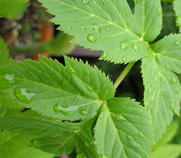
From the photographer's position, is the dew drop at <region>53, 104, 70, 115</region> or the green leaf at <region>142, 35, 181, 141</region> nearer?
the dew drop at <region>53, 104, 70, 115</region>

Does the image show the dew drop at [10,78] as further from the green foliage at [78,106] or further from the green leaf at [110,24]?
the green leaf at [110,24]

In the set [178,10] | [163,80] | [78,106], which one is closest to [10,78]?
[78,106]

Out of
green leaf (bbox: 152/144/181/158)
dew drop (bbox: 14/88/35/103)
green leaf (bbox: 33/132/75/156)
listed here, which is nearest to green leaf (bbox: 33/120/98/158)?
green leaf (bbox: 33/132/75/156)

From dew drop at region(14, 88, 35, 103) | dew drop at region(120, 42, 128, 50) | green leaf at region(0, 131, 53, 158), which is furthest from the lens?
green leaf at region(0, 131, 53, 158)

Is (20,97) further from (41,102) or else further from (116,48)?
(116,48)

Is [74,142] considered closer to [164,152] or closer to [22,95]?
[22,95]

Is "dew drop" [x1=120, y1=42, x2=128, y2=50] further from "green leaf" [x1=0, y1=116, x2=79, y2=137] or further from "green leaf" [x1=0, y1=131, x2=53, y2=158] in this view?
"green leaf" [x1=0, y1=131, x2=53, y2=158]
